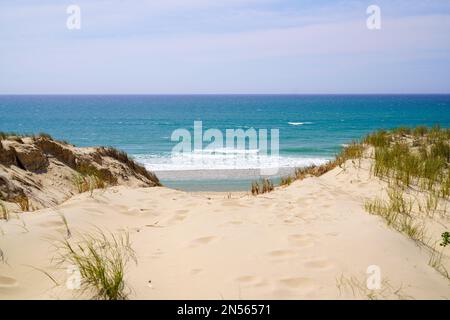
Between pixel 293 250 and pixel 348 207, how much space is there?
7.94ft

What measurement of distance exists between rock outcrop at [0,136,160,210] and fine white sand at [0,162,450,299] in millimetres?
2378

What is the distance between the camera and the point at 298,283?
363 centimetres

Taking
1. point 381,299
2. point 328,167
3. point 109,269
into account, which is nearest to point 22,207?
point 109,269

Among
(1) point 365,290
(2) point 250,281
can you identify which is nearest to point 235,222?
(2) point 250,281

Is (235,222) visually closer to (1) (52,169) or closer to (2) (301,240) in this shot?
(2) (301,240)

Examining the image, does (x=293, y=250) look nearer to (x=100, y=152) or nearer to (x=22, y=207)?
(x=22, y=207)

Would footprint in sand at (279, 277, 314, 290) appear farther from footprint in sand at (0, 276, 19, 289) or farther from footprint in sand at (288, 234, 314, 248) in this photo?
footprint in sand at (0, 276, 19, 289)

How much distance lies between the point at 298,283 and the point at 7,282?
2655 mm

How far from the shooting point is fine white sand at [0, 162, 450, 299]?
11.6 feet

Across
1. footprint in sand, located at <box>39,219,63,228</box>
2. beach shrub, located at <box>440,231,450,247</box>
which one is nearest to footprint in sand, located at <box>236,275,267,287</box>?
footprint in sand, located at <box>39,219,63,228</box>

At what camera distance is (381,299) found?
338 centimetres

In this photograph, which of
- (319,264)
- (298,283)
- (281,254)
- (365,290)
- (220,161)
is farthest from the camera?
(220,161)

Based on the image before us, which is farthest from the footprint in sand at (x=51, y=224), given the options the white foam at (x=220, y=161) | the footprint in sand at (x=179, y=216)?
the white foam at (x=220, y=161)
